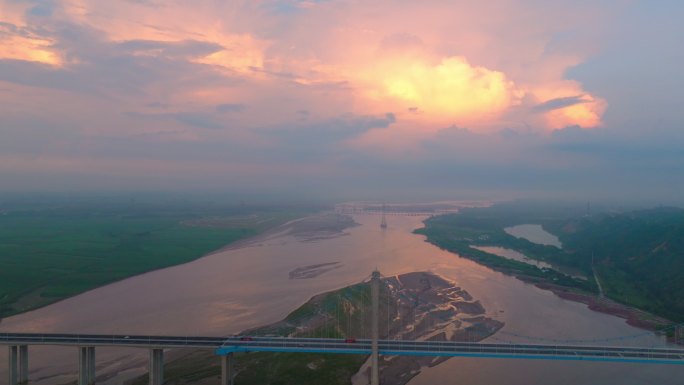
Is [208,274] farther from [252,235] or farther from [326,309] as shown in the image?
[252,235]

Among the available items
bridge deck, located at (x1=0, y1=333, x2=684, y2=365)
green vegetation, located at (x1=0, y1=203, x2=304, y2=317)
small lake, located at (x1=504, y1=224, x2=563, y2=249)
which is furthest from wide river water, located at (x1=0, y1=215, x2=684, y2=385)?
small lake, located at (x1=504, y1=224, x2=563, y2=249)

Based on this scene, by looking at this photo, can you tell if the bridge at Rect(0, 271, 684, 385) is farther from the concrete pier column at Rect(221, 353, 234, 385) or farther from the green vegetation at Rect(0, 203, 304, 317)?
the green vegetation at Rect(0, 203, 304, 317)

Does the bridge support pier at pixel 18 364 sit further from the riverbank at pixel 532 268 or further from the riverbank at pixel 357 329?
the riverbank at pixel 532 268

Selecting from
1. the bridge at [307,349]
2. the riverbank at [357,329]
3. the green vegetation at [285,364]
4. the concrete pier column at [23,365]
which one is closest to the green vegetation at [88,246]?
the concrete pier column at [23,365]

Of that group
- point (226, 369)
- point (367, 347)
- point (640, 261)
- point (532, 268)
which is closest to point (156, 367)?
point (226, 369)

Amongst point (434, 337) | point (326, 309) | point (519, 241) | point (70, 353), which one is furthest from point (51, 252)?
point (519, 241)

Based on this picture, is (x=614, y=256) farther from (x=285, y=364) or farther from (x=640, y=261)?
(x=285, y=364)
